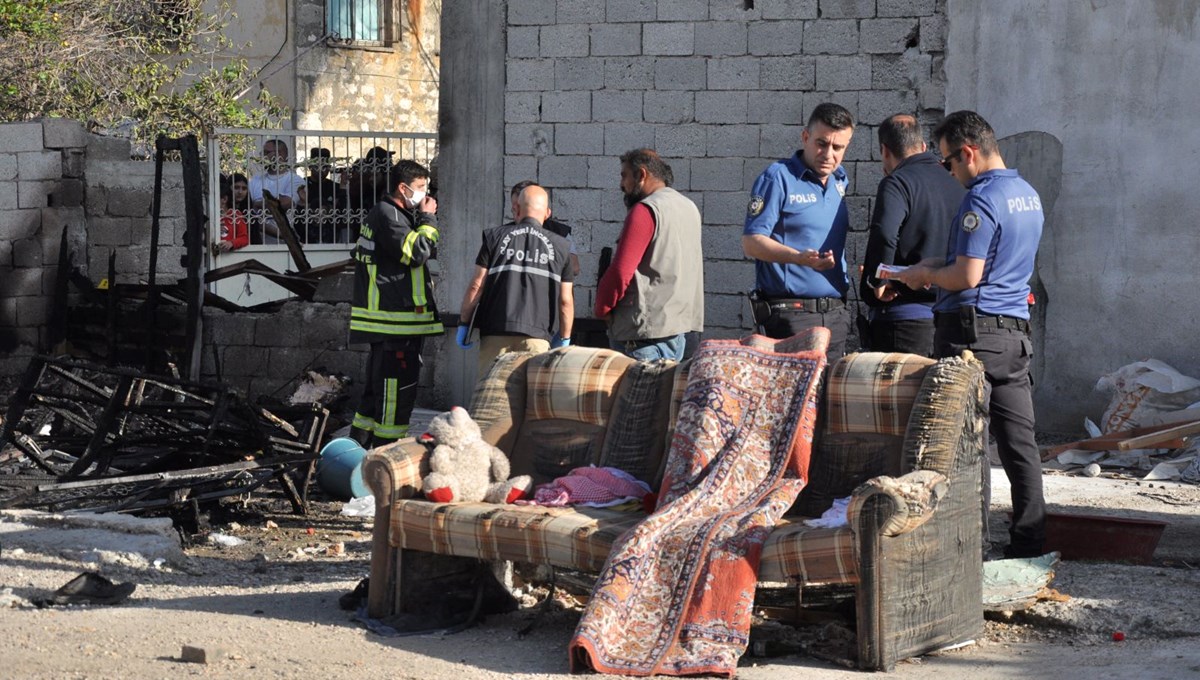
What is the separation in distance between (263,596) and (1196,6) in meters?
7.04

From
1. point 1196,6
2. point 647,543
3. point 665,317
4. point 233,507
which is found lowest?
point 233,507

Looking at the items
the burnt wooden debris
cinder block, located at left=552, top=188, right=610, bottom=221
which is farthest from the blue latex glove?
cinder block, located at left=552, top=188, right=610, bottom=221

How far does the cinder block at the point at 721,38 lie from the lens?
10398 millimetres

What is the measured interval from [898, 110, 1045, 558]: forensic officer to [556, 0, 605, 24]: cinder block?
16.5 feet

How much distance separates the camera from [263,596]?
6.10 m

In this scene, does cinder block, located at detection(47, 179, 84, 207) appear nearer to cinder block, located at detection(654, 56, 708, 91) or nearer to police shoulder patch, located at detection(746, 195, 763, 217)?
cinder block, located at detection(654, 56, 708, 91)

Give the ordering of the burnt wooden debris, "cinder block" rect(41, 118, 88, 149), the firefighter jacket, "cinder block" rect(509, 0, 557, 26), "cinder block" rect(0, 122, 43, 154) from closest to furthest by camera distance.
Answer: the burnt wooden debris, the firefighter jacket, "cinder block" rect(509, 0, 557, 26), "cinder block" rect(0, 122, 43, 154), "cinder block" rect(41, 118, 88, 149)

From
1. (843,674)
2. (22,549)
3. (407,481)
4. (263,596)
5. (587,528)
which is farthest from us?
(22,549)

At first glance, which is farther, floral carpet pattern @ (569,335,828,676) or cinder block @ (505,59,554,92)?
cinder block @ (505,59,554,92)

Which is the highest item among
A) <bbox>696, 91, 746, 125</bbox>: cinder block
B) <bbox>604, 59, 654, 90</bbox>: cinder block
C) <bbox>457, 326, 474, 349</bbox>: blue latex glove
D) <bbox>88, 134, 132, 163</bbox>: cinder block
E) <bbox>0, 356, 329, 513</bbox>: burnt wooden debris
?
<bbox>604, 59, 654, 90</bbox>: cinder block

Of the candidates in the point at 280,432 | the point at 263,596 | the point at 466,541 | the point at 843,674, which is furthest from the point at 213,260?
the point at 843,674

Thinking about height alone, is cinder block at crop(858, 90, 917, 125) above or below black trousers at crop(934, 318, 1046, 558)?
above

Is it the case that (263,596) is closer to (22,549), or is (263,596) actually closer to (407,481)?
(407,481)

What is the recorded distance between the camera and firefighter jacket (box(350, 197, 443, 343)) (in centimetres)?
862
